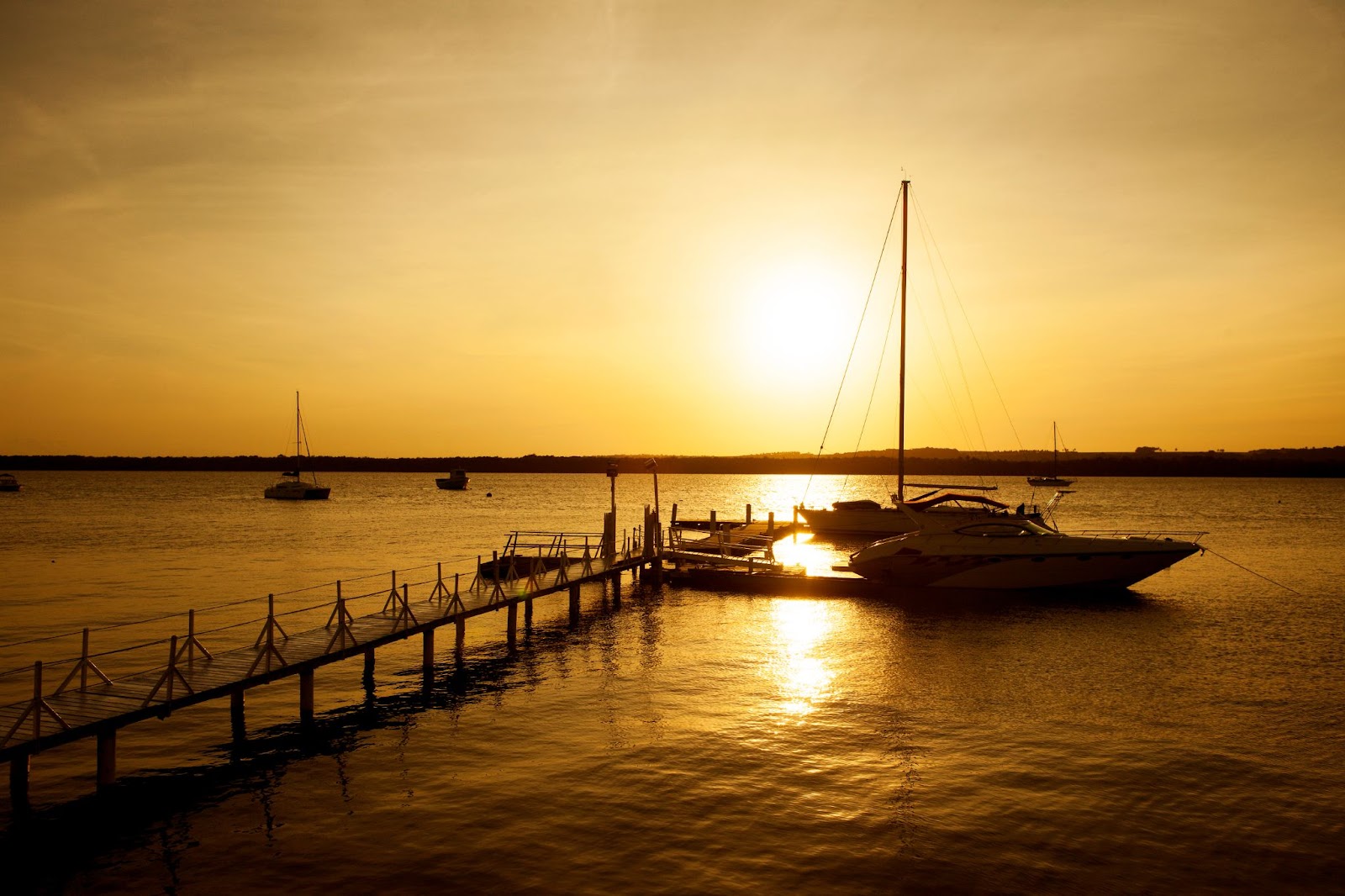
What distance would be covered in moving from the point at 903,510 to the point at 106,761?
1887 inches

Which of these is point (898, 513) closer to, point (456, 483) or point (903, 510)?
point (903, 510)

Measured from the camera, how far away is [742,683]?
25.5 m

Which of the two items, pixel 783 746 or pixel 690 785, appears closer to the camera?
pixel 690 785

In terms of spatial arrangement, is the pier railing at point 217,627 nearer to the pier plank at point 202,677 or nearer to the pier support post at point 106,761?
the pier plank at point 202,677

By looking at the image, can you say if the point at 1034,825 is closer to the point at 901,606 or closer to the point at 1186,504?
the point at 901,606

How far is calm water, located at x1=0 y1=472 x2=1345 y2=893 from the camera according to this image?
14.0 m

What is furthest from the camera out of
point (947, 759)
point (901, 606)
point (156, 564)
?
point (156, 564)

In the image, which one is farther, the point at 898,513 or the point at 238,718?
the point at 898,513

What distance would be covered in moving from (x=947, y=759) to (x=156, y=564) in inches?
2085

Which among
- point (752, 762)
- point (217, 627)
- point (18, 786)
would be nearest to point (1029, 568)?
point (752, 762)

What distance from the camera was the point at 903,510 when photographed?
5684 cm

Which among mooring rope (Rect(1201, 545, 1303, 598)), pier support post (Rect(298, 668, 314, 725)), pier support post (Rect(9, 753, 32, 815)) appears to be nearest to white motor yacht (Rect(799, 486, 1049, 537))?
mooring rope (Rect(1201, 545, 1303, 598))

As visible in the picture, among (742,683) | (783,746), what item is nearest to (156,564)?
(742,683)

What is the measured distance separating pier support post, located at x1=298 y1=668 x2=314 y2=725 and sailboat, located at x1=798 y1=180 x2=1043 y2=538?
32.5m
